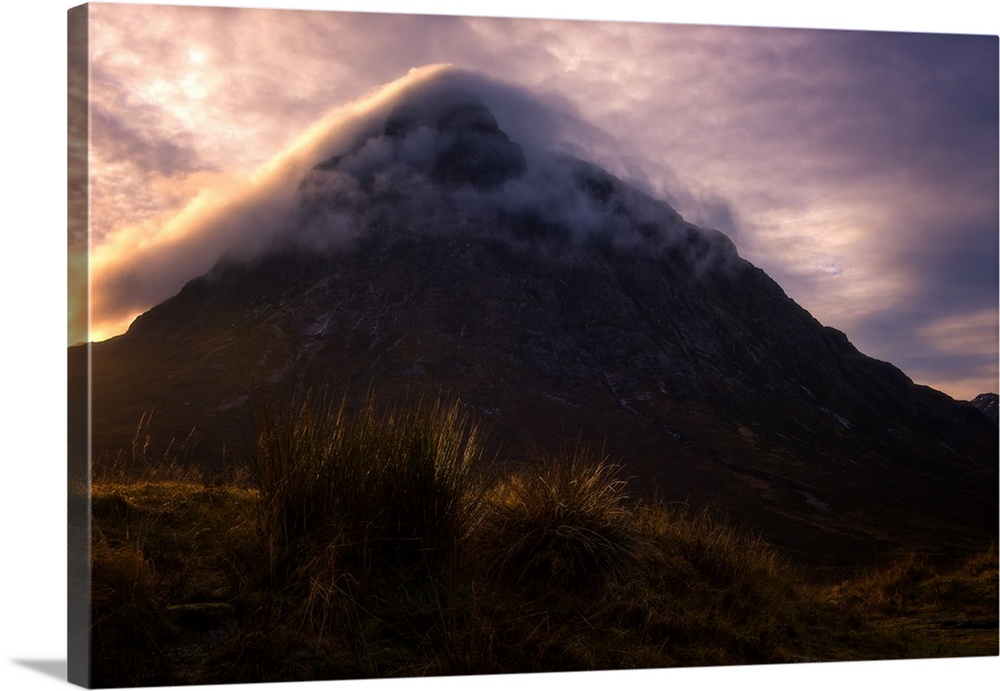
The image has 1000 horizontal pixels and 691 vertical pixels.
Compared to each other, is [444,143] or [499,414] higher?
[444,143]

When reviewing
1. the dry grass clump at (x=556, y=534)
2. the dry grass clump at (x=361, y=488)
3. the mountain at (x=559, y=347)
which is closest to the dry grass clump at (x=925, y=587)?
the mountain at (x=559, y=347)

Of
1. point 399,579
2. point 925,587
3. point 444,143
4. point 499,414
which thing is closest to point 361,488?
point 399,579

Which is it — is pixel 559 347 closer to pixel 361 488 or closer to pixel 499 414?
pixel 499 414

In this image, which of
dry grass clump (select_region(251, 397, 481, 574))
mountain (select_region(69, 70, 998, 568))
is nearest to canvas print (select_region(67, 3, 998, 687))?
dry grass clump (select_region(251, 397, 481, 574))

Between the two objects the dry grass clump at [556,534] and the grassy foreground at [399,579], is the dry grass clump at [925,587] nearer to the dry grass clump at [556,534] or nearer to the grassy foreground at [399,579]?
the grassy foreground at [399,579]

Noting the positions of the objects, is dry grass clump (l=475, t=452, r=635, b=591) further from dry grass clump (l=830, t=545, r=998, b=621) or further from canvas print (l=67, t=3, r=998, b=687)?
dry grass clump (l=830, t=545, r=998, b=621)
